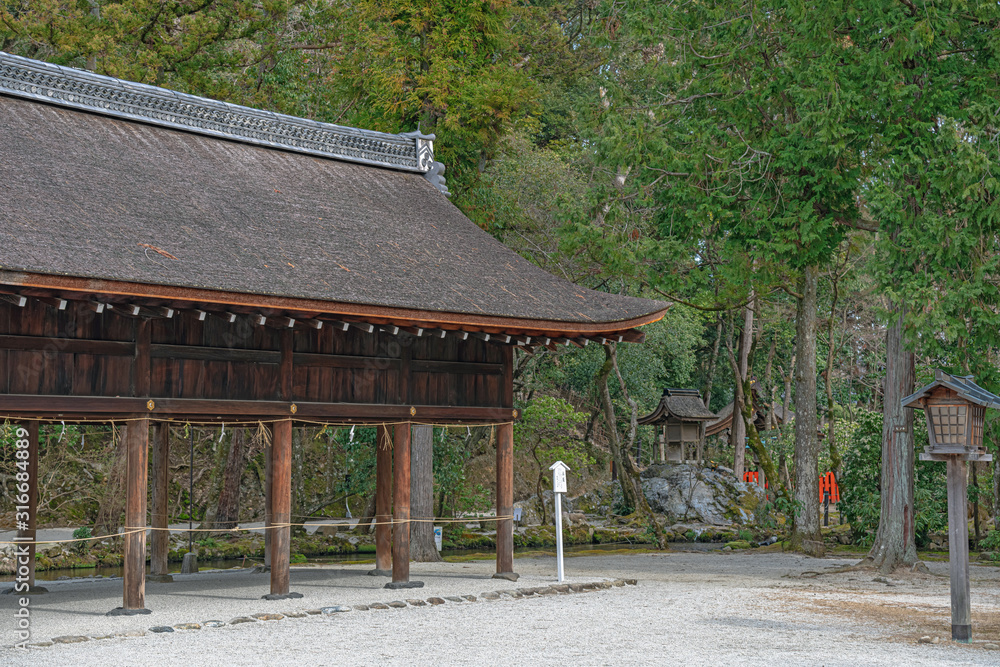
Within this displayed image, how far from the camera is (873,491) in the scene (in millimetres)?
20375

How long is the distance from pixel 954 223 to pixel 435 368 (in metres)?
7.54

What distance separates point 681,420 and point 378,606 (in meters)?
19.3

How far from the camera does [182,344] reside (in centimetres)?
1062

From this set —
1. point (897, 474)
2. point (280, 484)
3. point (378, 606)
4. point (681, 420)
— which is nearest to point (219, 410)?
point (280, 484)

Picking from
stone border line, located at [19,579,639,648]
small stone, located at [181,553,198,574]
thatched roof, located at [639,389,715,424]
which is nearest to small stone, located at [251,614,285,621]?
stone border line, located at [19,579,639,648]

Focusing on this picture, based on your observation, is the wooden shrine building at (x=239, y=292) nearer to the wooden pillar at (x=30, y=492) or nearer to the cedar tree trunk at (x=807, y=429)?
the wooden pillar at (x=30, y=492)

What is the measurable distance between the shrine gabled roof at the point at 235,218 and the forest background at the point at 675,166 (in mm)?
2261

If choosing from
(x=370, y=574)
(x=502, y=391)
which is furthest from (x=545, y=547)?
(x=502, y=391)

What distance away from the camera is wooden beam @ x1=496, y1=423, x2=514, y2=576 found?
13.3 m

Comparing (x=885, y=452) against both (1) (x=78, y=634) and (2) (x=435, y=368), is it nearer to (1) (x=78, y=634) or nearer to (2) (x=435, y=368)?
(2) (x=435, y=368)

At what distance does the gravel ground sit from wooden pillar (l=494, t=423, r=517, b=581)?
35 centimetres

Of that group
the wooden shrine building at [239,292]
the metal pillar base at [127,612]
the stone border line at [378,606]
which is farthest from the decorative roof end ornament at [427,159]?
the metal pillar base at [127,612]

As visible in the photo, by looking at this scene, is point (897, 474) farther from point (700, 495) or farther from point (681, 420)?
point (681, 420)

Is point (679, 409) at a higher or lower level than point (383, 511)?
higher
